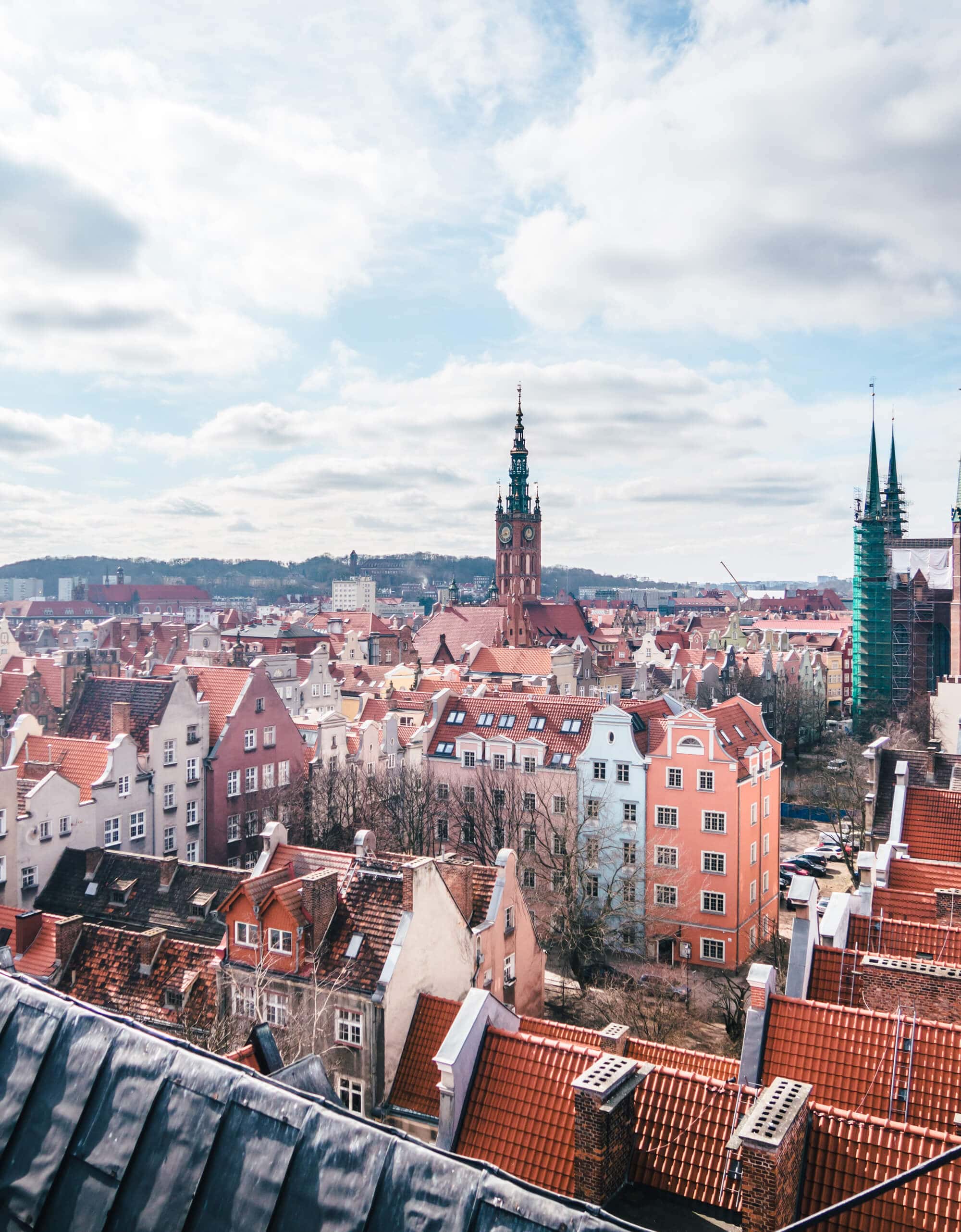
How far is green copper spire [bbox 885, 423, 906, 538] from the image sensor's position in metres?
129

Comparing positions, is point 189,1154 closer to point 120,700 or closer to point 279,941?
point 279,941

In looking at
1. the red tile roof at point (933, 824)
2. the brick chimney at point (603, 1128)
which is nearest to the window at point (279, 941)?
the brick chimney at point (603, 1128)

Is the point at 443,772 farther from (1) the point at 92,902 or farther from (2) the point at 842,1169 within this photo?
(2) the point at 842,1169

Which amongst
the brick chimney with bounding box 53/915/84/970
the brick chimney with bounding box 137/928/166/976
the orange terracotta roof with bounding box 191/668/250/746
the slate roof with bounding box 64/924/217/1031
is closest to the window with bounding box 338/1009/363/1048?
the slate roof with bounding box 64/924/217/1031

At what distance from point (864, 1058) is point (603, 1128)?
5607 mm

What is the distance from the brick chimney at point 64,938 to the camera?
26.4 m

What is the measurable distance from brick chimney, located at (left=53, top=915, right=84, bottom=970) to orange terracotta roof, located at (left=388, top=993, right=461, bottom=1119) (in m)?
10.9

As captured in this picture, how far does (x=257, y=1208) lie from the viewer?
501 centimetres

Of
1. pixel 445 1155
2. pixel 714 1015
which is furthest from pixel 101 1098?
pixel 714 1015

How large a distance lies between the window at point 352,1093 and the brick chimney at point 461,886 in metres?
6.02

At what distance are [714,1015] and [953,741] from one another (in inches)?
1440

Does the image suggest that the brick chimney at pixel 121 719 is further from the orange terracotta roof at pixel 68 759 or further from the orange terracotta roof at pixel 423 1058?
the orange terracotta roof at pixel 423 1058

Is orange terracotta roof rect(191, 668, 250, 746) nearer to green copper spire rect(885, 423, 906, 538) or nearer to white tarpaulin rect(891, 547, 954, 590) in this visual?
white tarpaulin rect(891, 547, 954, 590)

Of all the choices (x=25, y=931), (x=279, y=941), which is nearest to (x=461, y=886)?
(x=279, y=941)
